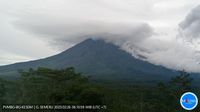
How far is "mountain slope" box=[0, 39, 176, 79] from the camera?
467 ft

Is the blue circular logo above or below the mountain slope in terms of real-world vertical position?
below

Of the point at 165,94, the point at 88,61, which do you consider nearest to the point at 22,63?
the point at 88,61

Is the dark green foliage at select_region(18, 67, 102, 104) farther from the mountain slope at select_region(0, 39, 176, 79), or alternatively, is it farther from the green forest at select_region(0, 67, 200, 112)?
the mountain slope at select_region(0, 39, 176, 79)

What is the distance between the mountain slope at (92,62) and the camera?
467ft

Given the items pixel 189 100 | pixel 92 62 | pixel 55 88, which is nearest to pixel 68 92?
pixel 55 88

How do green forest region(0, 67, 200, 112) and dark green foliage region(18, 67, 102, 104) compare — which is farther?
green forest region(0, 67, 200, 112)

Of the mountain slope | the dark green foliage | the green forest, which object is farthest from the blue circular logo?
the mountain slope

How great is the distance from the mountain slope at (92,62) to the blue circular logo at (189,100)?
12473cm

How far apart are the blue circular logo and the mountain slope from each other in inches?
4911

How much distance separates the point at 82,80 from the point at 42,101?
379 centimetres

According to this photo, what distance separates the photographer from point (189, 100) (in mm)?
5391

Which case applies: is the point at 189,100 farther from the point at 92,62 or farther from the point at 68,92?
the point at 92,62

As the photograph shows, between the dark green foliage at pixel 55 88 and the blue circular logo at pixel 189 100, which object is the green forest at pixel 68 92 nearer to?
the dark green foliage at pixel 55 88

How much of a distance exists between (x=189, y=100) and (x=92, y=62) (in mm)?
146949
